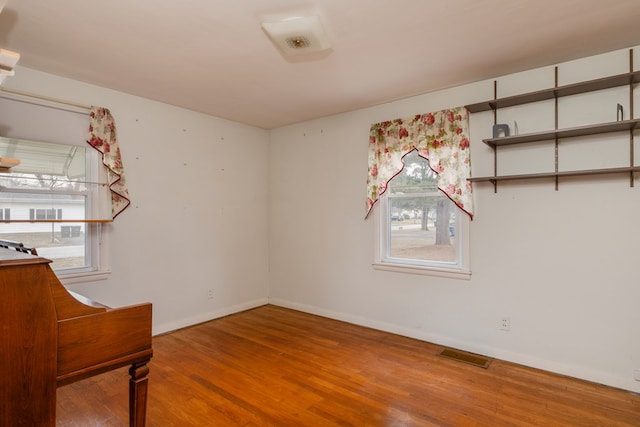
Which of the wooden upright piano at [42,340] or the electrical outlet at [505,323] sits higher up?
the wooden upright piano at [42,340]

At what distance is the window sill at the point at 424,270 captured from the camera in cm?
313

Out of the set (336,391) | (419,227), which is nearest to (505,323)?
(419,227)

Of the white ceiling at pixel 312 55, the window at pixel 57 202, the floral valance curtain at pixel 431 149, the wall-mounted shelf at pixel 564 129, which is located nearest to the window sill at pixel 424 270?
the floral valance curtain at pixel 431 149

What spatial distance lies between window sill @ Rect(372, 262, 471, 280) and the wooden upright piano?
8.67 ft

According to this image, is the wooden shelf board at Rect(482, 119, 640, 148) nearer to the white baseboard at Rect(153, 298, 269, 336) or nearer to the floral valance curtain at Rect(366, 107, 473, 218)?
the floral valance curtain at Rect(366, 107, 473, 218)

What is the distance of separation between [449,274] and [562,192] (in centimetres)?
114

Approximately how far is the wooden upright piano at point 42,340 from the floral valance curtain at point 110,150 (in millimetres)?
2006

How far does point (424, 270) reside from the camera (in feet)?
11.0

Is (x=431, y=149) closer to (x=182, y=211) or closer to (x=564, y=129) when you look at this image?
(x=564, y=129)

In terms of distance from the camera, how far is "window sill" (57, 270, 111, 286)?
9.59 feet

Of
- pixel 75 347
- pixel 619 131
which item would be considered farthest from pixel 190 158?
pixel 619 131

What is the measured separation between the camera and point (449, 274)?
3199mm

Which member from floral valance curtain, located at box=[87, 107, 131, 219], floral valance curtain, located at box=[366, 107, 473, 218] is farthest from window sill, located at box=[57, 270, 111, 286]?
floral valance curtain, located at box=[366, 107, 473, 218]

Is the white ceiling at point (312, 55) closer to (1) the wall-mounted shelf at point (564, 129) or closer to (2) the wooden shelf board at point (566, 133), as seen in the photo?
(1) the wall-mounted shelf at point (564, 129)
